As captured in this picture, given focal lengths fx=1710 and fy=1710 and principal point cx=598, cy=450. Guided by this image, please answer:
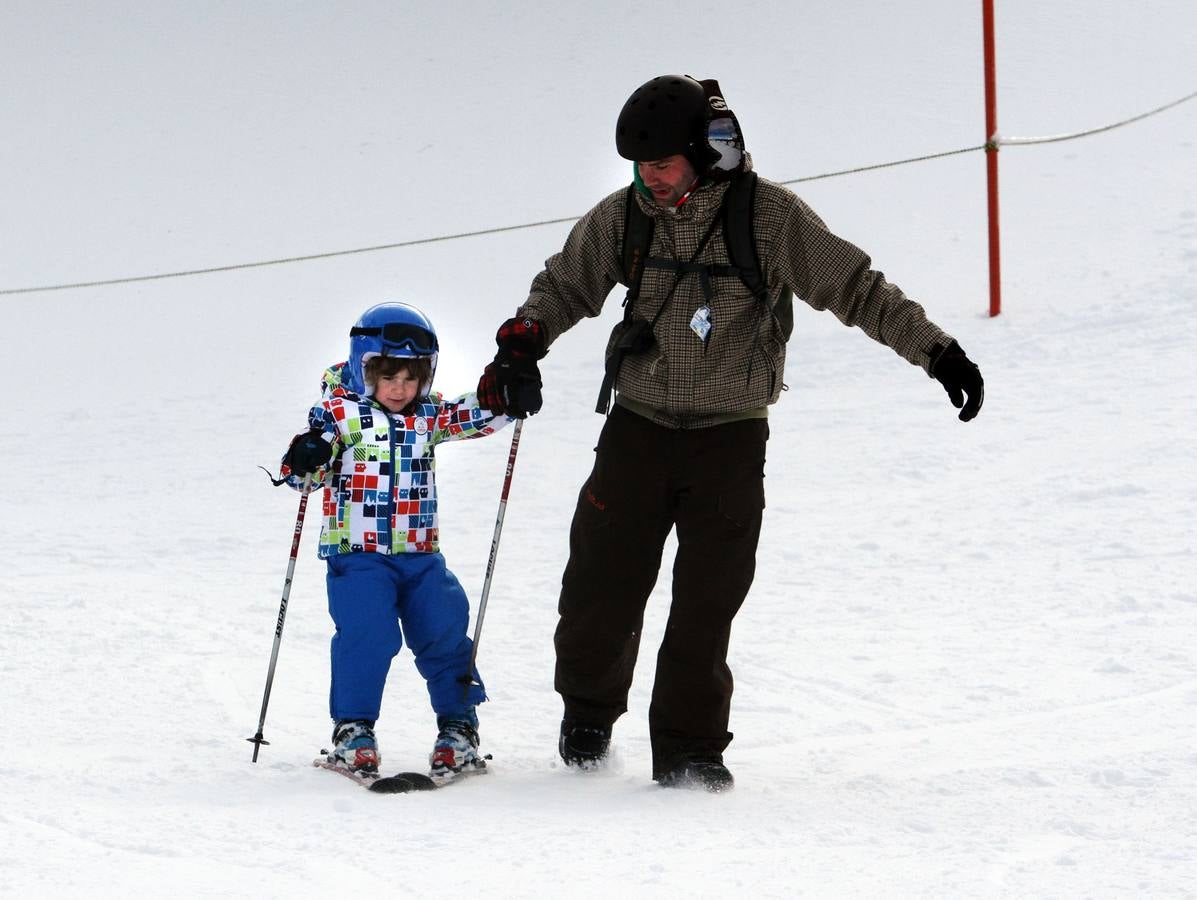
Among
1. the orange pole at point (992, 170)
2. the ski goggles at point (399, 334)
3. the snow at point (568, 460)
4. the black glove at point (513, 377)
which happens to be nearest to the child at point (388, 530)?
the ski goggles at point (399, 334)

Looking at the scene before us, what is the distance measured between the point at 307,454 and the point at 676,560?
964 mm

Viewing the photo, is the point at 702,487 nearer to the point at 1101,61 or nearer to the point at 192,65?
the point at 1101,61

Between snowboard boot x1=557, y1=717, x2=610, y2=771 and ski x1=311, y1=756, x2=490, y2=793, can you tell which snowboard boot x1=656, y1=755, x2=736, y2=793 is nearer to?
snowboard boot x1=557, y1=717, x2=610, y2=771

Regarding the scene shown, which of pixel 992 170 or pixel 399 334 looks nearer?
pixel 399 334

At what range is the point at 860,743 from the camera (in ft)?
15.9

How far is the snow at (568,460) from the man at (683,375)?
12.0 inches

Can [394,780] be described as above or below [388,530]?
below

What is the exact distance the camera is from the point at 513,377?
14.1 ft

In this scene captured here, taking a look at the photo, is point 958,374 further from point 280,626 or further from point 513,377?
point 280,626

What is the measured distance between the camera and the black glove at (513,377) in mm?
4293

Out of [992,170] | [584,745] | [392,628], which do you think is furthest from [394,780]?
[992,170]

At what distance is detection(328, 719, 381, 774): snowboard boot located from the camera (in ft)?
14.0

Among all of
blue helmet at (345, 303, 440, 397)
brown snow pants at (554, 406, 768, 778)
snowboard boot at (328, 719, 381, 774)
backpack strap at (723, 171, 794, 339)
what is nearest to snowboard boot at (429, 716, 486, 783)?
snowboard boot at (328, 719, 381, 774)

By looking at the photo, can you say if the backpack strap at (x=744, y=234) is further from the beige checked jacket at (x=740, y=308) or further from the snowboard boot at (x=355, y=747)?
the snowboard boot at (x=355, y=747)
